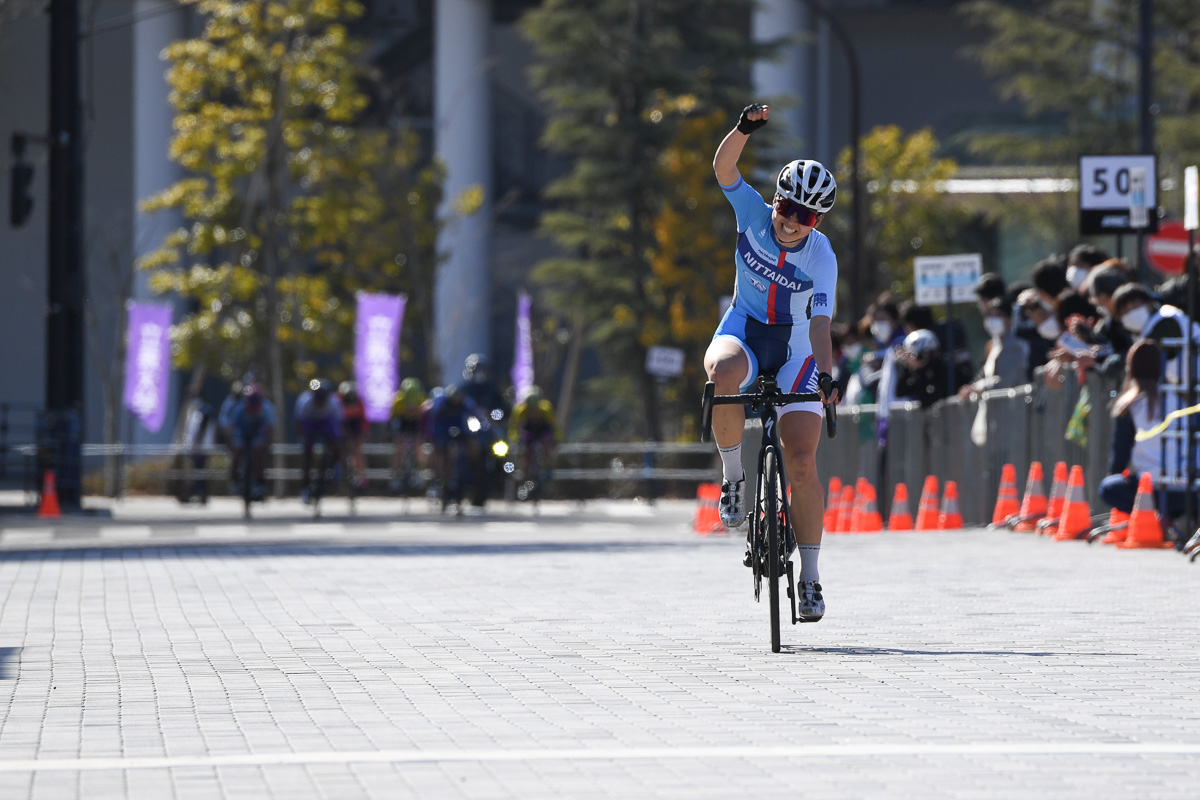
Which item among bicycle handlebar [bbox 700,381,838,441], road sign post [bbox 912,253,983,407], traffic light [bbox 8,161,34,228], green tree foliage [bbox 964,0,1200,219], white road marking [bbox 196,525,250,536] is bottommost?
white road marking [bbox 196,525,250,536]

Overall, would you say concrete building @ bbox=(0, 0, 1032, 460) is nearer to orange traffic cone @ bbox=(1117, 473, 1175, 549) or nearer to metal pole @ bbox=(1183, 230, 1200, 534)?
orange traffic cone @ bbox=(1117, 473, 1175, 549)

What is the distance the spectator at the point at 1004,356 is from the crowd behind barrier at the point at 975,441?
226 mm

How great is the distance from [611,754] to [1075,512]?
34.7 ft

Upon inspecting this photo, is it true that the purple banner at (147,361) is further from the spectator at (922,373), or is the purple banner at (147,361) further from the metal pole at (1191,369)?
the metal pole at (1191,369)

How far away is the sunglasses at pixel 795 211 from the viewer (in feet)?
29.6

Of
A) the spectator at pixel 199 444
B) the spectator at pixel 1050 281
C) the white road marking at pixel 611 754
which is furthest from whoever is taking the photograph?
the spectator at pixel 199 444

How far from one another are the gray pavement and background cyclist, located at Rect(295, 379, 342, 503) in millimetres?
12951

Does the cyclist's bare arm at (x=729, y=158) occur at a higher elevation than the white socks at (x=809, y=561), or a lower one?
higher

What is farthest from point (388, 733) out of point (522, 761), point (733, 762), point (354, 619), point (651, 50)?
point (651, 50)

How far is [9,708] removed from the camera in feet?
24.4

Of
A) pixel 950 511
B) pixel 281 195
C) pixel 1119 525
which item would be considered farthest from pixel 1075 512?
pixel 281 195

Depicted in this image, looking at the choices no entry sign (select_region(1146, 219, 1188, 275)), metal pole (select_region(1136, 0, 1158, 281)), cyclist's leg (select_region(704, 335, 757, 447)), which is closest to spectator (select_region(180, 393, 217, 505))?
metal pole (select_region(1136, 0, 1158, 281))

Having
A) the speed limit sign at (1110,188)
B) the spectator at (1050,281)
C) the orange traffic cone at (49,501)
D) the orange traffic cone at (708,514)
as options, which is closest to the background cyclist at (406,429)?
the orange traffic cone at (49,501)

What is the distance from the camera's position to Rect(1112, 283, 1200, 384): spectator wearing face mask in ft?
48.2
